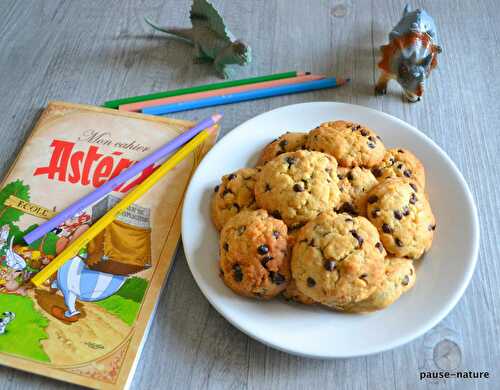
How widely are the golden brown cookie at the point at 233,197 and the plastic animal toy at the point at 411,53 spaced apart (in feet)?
1.26

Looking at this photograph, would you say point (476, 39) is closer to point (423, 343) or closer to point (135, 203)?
point (423, 343)

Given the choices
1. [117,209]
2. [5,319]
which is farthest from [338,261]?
[5,319]

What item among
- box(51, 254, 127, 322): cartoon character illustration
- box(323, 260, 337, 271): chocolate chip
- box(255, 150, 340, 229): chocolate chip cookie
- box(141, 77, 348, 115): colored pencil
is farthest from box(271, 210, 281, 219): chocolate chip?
box(141, 77, 348, 115): colored pencil

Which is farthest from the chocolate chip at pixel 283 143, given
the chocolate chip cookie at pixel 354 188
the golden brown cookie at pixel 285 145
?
the chocolate chip cookie at pixel 354 188

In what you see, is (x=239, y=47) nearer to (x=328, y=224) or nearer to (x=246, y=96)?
(x=246, y=96)

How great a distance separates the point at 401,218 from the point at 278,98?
450 millimetres

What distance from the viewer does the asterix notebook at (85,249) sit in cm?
75

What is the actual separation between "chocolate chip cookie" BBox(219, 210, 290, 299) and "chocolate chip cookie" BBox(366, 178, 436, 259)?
138mm

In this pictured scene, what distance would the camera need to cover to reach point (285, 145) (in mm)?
837

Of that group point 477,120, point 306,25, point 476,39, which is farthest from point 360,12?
point 477,120

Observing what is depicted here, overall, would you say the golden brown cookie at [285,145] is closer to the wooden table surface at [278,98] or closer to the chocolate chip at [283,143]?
the chocolate chip at [283,143]

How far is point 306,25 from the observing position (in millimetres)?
1187

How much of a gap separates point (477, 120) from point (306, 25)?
45 cm

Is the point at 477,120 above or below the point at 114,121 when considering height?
below
